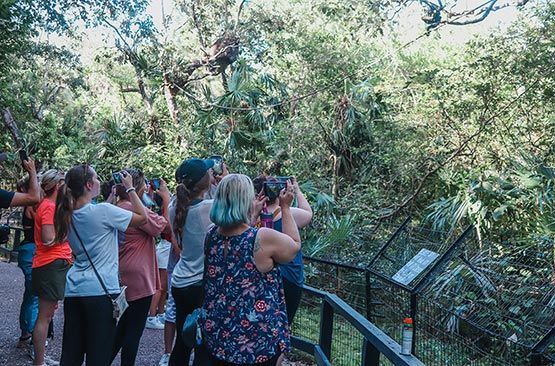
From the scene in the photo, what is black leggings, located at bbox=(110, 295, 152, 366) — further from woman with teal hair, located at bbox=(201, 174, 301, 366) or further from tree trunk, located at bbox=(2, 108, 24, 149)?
tree trunk, located at bbox=(2, 108, 24, 149)

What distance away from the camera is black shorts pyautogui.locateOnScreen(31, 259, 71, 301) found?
16.7ft

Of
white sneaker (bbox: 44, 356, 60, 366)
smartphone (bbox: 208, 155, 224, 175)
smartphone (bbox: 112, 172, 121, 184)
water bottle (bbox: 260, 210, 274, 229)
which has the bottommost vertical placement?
white sneaker (bbox: 44, 356, 60, 366)

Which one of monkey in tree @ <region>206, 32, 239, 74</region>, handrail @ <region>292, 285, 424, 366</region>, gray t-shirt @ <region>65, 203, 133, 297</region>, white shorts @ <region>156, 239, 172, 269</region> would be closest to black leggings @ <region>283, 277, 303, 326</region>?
handrail @ <region>292, 285, 424, 366</region>

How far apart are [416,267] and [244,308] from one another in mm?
1934

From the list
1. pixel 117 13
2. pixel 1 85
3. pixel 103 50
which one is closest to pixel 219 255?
pixel 1 85

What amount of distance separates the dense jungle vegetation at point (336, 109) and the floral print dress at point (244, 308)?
183 inches

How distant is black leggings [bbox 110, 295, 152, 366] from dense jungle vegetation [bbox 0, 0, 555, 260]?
4397mm

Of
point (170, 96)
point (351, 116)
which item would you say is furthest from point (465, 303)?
point (170, 96)

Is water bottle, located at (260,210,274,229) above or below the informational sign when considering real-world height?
above

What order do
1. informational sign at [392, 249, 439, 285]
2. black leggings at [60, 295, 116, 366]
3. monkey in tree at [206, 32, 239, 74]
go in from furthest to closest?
monkey in tree at [206, 32, 239, 74] → informational sign at [392, 249, 439, 285] → black leggings at [60, 295, 116, 366]

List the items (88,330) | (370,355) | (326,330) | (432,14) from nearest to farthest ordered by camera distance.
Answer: (370,355), (88,330), (326,330), (432,14)

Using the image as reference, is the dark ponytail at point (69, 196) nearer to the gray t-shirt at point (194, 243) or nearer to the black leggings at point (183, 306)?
the gray t-shirt at point (194, 243)

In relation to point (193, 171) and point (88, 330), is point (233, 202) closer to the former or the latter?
point (193, 171)

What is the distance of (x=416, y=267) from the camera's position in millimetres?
4848
